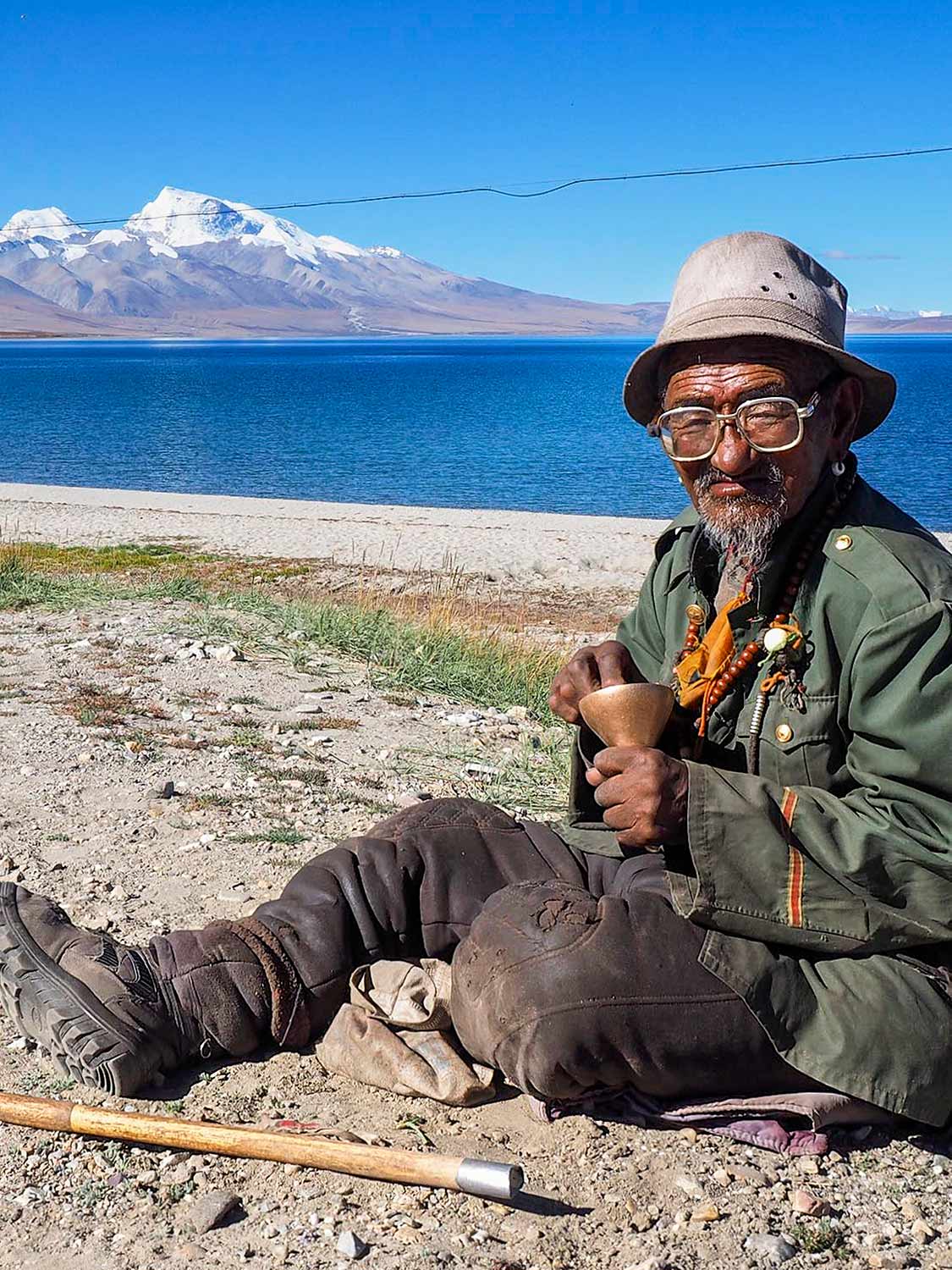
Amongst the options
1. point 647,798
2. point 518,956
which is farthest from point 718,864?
point 518,956

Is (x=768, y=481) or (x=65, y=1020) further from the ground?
(x=768, y=481)

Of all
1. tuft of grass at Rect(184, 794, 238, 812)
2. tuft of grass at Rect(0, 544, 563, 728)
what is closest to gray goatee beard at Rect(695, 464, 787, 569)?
tuft of grass at Rect(184, 794, 238, 812)

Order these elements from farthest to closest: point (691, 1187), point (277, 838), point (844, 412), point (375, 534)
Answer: point (375, 534) → point (277, 838) → point (844, 412) → point (691, 1187)

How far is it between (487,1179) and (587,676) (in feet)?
3.77

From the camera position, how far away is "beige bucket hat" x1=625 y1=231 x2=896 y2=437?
2.92 meters

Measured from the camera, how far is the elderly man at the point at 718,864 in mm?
2686

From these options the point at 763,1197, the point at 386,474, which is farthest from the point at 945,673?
the point at 386,474

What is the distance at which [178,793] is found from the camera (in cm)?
499

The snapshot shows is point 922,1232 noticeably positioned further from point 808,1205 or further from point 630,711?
point 630,711

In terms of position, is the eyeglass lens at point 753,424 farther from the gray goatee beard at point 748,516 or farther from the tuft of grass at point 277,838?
the tuft of grass at point 277,838

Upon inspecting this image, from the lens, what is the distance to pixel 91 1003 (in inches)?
119

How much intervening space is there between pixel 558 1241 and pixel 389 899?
0.96 meters

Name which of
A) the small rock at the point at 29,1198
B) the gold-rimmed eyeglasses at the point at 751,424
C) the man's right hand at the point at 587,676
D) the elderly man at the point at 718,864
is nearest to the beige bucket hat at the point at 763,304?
the elderly man at the point at 718,864

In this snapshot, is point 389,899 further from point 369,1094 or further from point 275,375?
point 275,375
